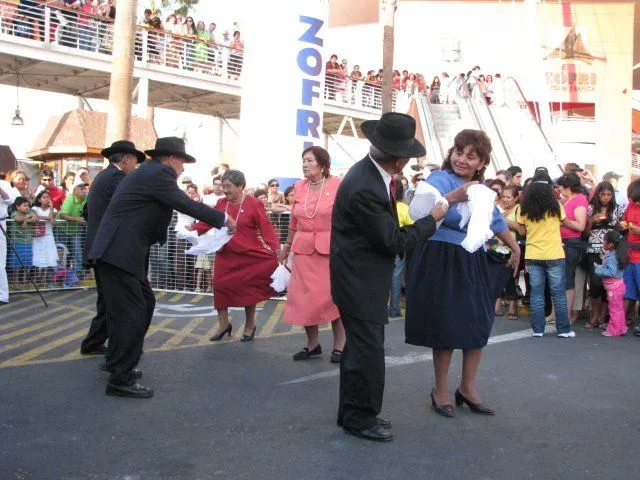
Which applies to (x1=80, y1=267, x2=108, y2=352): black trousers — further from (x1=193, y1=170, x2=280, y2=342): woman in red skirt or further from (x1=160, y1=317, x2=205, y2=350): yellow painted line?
(x1=193, y1=170, x2=280, y2=342): woman in red skirt

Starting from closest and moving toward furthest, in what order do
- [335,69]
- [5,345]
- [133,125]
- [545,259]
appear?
[5,345], [545,259], [133,125], [335,69]

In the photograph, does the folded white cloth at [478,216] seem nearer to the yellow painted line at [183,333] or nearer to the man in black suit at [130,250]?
the man in black suit at [130,250]

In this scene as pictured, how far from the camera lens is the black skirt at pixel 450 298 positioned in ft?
15.0

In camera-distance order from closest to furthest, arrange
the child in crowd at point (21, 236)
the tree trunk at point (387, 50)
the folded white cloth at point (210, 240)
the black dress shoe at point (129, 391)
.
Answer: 1. the black dress shoe at point (129, 391)
2. the folded white cloth at point (210, 240)
3. the child in crowd at point (21, 236)
4. the tree trunk at point (387, 50)

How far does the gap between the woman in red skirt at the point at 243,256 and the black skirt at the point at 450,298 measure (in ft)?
8.40

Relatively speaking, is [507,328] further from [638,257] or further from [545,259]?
[638,257]

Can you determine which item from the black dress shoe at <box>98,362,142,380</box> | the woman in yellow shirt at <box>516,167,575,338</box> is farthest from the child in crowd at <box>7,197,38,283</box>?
the woman in yellow shirt at <box>516,167,575,338</box>

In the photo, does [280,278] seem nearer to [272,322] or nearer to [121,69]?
[272,322]

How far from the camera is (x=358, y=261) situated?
416 cm

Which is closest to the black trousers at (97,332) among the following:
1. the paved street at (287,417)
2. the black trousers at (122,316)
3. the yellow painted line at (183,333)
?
the paved street at (287,417)

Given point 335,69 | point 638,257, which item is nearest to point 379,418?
point 638,257

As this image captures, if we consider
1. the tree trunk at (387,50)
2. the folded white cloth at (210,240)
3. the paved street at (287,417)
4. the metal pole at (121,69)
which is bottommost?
the paved street at (287,417)

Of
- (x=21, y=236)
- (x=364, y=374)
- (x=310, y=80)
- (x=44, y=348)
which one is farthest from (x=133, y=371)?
(x=310, y=80)

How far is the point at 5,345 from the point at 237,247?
7.75 ft
